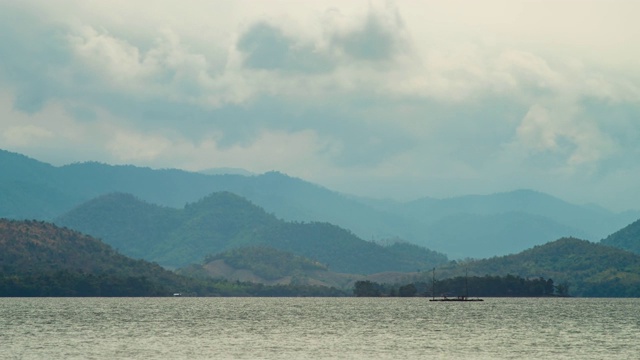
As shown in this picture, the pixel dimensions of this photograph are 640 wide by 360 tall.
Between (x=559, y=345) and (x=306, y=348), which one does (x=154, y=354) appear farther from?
(x=559, y=345)

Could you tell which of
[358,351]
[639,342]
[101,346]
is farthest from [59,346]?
[639,342]

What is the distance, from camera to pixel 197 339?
656 ft

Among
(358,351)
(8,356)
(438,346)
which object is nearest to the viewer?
(8,356)

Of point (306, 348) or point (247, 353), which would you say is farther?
point (306, 348)

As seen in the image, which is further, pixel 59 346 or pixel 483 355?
pixel 59 346

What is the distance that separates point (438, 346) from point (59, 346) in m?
68.9

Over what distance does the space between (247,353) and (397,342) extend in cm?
3804

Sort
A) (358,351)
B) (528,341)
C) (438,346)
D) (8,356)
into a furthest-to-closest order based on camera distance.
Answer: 1. (528,341)
2. (438,346)
3. (358,351)
4. (8,356)

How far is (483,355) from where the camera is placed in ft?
536

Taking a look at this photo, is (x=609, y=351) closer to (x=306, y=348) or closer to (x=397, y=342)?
(x=397, y=342)

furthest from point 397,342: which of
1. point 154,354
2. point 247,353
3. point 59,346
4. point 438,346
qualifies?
point 59,346

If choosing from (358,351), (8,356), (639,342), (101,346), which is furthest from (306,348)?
(639,342)

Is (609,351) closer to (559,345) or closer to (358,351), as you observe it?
(559,345)

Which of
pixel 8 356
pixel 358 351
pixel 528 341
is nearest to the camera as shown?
pixel 8 356
